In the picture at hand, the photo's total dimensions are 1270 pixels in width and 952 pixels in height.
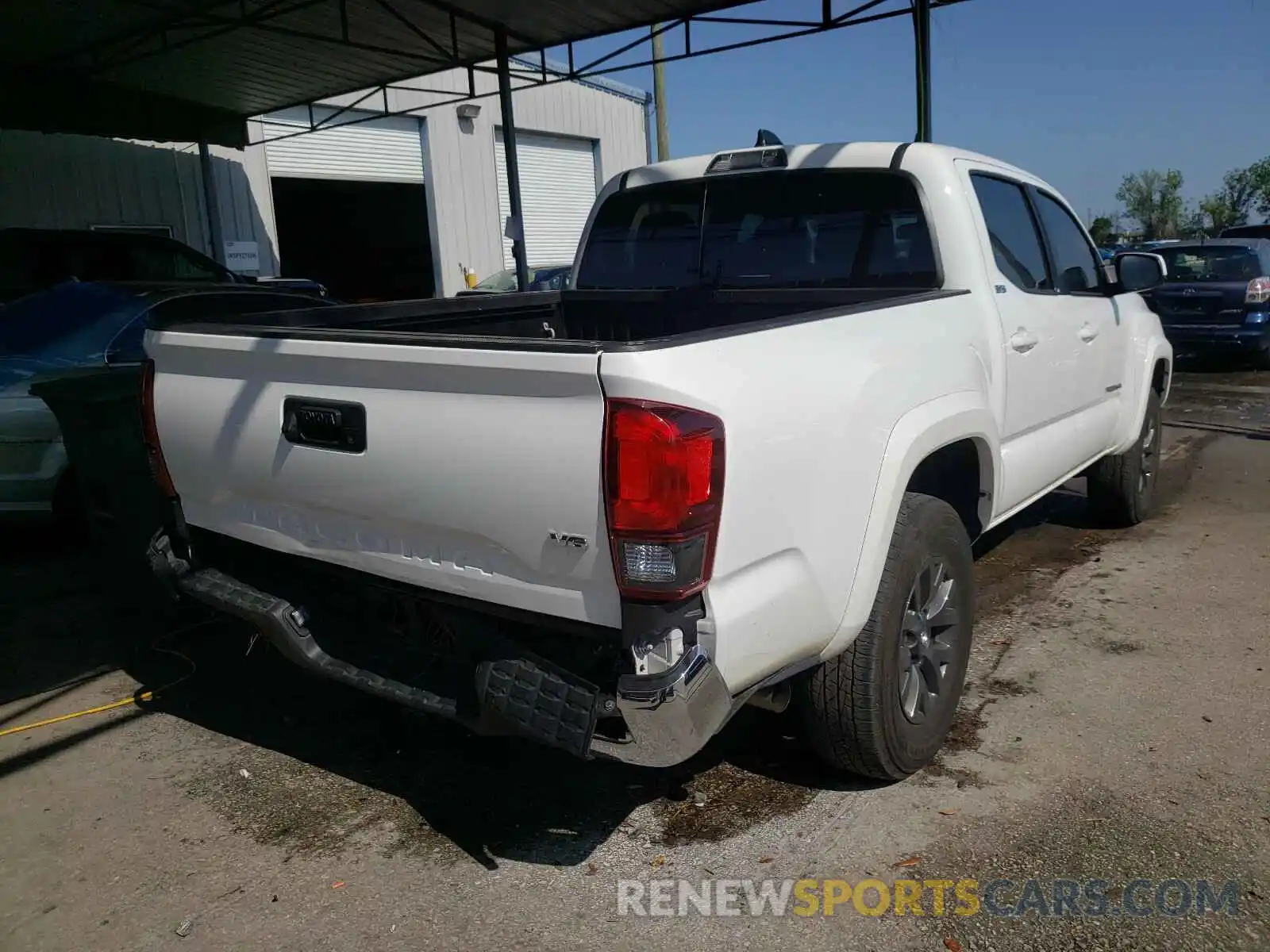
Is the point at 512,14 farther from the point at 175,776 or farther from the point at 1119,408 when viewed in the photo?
the point at 175,776

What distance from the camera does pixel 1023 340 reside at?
4.02 m

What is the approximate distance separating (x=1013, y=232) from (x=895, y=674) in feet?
7.26

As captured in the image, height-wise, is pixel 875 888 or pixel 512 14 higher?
pixel 512 14

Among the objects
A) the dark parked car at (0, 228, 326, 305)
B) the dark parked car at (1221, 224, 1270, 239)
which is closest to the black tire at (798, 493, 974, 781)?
the dark parked car at (0, 228, 326, 305)

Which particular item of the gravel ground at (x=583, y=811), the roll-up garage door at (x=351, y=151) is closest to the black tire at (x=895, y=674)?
the gravel ground at (x=583, y=811)

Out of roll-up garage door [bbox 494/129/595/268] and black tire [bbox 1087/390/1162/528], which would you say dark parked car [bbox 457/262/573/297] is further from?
black tire [bbox 1087/390/1162/528]

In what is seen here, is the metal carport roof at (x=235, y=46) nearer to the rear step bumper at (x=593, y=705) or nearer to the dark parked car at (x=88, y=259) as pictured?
the dark parked car at (x=88, y=259)

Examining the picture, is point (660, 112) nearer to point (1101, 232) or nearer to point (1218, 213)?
point (1101, 232)

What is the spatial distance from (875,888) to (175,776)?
2.32m

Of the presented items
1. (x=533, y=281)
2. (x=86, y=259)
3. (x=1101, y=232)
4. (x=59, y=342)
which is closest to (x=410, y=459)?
(x=59, y=342)

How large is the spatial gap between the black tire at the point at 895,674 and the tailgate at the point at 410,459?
905 mm

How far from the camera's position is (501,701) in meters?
2.49

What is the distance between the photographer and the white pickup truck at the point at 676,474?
7.67 feet

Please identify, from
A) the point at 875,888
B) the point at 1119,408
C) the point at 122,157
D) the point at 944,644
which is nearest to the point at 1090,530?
the point at 1119,408
